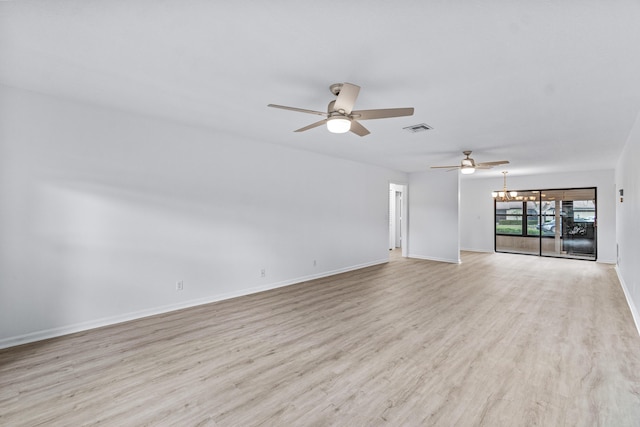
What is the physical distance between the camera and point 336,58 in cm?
224

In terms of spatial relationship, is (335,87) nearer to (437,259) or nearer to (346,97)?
(346,97)

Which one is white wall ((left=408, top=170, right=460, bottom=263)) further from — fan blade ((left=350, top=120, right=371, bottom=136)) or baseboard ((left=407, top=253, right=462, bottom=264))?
fan blade ((left=350, top=120, right=371, bottom=136))

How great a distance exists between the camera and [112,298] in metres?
3.45

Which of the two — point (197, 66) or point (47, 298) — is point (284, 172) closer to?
point (197, 66)

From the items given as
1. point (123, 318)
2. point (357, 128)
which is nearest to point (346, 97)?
point (357, 128)

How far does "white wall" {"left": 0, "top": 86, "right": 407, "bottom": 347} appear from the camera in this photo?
294 cm

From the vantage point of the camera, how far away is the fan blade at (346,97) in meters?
2.29

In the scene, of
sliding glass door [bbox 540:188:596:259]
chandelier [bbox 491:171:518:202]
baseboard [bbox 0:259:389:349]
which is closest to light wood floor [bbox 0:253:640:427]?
baseboard [bbox 0:259:389:349]

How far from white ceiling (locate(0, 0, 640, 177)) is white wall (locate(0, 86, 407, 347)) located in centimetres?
40

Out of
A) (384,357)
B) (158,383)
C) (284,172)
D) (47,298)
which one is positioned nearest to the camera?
(158,383)

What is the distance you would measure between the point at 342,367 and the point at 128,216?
9.85ft

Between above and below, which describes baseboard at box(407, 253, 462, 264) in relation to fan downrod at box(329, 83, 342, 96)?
below

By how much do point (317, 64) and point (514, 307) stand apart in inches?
162

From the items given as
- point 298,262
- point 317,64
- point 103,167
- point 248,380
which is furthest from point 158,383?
point 298,262
